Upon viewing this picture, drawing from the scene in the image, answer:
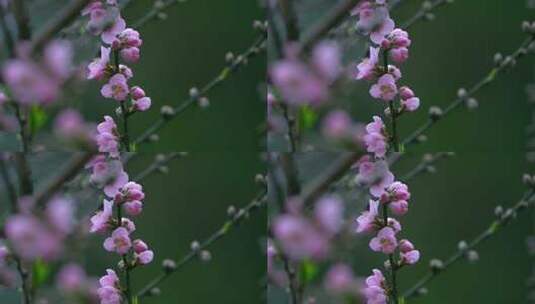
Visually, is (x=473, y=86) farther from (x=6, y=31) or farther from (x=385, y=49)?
(x=6, y=31)

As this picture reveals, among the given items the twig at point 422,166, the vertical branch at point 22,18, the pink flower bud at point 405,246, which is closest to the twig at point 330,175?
the twig at point 422,166

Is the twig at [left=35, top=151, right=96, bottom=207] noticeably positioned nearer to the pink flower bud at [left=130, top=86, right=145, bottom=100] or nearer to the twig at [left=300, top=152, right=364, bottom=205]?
the pink flower bud at [left=130, top=86, right=145, bottom=100]

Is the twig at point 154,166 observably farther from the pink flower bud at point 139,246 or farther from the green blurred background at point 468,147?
the green blurred background at point 468,147

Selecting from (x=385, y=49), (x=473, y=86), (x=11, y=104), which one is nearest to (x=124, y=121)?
(x=11, y=104)

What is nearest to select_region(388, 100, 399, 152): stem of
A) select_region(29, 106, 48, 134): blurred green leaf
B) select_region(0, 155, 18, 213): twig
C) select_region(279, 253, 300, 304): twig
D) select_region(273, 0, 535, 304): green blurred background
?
select_region(273, 0, 535, 304): green blurred background

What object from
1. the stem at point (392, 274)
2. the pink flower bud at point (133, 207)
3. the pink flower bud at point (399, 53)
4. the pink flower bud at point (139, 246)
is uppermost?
the pink flower bud at point (399, 53)

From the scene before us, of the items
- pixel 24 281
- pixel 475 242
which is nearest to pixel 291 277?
pixel 475 242
